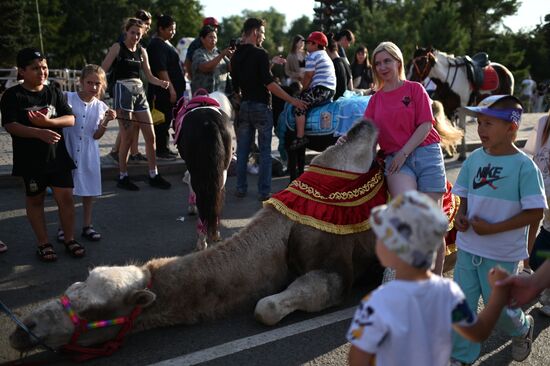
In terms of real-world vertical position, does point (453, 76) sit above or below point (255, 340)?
above

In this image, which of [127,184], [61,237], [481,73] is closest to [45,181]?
[61,237]

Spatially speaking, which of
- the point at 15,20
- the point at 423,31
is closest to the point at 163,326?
the point at 423,31

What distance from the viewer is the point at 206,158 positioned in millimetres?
4883

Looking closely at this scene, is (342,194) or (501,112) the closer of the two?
(501,112)

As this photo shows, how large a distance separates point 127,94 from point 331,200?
429 centimetres

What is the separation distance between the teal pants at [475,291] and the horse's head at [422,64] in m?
7.62

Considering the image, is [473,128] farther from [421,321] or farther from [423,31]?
[423,31]

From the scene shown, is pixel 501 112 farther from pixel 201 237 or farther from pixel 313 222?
pixel 201 237

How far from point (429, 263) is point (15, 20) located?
4100 cm

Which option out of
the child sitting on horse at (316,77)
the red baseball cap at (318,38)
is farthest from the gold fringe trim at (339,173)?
the red baseball cap at (318,38)

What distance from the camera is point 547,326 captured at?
12.0 feet

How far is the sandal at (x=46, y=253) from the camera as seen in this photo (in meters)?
4.58

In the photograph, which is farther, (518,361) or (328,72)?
(328,72)

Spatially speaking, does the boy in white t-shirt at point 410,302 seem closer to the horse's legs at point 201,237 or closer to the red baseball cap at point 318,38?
the horse's legs at point 201,237
